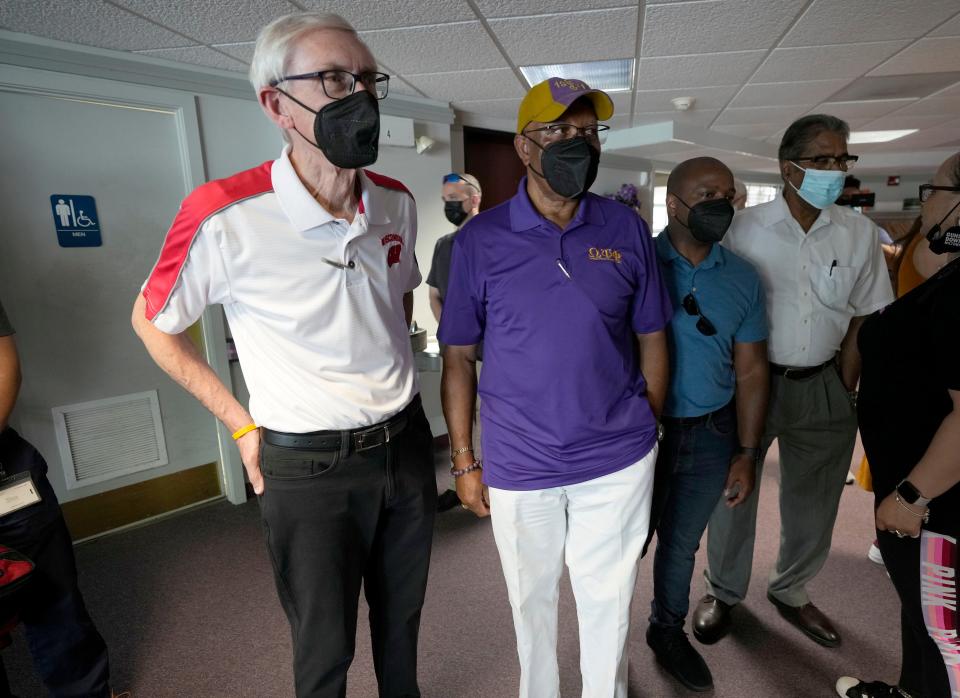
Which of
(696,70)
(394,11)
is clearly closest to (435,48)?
(394,11)

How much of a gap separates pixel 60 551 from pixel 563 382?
5.17 ft

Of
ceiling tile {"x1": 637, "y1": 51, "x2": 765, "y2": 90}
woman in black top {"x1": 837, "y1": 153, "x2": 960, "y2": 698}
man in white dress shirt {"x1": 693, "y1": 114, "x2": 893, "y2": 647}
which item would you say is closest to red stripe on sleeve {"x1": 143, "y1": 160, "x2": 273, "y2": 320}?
woman in black top {"x1": 837, "y1": 153, "x2": 960, "y2": 698}

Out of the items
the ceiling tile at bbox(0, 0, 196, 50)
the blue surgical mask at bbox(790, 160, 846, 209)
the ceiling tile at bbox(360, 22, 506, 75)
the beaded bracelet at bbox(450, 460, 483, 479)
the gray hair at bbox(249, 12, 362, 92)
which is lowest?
the beaded bracelet at bbox(450, 460, 483, 479)

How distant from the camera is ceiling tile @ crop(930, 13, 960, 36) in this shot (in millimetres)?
2854

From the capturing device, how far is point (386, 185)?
1.40 m

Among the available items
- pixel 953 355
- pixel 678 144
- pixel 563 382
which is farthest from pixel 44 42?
pixel 678 144

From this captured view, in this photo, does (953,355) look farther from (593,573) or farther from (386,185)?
(386,185)

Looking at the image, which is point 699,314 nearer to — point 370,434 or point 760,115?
point 370,434

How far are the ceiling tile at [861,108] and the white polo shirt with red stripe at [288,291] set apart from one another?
514 centimetres

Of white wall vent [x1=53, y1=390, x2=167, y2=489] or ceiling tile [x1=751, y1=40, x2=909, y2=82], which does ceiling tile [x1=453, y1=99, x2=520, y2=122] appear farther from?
white wall vent [x1=53, y1=390, x2=167, y2=489]

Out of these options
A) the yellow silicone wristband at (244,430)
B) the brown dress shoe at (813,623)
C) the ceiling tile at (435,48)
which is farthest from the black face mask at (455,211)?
the brown dress shoe at (813,623)

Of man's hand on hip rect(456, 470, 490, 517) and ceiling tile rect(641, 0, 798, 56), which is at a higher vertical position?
ceiling tile rect(641, 0, 798, 56)

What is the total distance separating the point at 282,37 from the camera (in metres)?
1.08

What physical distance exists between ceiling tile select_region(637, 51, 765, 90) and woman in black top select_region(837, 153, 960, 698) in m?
2.40
